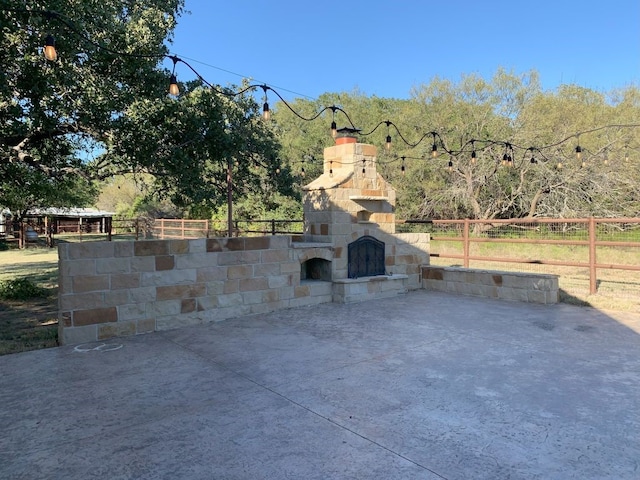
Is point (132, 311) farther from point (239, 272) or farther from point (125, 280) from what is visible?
point (239, 272)

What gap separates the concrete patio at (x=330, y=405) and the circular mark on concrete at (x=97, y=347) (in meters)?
0.03

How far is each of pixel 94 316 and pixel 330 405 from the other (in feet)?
10.1

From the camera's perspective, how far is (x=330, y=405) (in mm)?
2883

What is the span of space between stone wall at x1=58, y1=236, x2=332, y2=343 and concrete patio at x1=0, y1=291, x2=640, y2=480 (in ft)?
1.02

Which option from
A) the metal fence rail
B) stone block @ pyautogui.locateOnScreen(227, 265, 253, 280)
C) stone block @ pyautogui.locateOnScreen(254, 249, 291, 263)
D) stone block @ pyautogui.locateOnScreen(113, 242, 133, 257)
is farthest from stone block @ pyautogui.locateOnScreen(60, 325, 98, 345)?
the metal fence rail

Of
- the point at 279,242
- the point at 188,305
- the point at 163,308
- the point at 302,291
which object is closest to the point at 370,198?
the point at 279,242

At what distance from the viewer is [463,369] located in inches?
141

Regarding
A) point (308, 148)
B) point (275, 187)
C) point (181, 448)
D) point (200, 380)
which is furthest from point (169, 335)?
point (308, 148)

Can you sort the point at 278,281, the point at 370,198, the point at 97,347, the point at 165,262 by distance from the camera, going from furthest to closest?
1. the point at 370,198
2. the point at 278,281
3. the point at 165,262
4. the point at 97,347

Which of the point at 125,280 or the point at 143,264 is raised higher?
the point at 143,264

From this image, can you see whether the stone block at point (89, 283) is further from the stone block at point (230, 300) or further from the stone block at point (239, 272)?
the stone block at point (239, 272)

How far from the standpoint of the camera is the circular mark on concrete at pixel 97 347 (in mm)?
4258

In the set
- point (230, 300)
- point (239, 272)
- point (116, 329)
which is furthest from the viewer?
point (239, 272)

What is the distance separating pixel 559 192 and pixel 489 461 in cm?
1547
